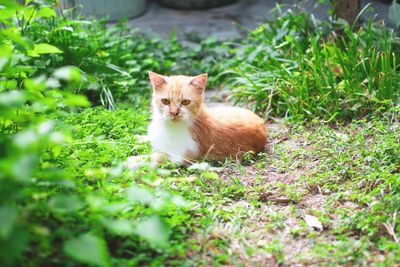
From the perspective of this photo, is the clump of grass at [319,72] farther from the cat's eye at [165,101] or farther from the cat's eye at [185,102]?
the cat's eye at [165,101]

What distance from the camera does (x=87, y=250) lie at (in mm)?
2117

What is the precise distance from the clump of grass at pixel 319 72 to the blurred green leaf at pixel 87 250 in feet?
9.97

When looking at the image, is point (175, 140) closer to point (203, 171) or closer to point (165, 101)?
point (165, 101)

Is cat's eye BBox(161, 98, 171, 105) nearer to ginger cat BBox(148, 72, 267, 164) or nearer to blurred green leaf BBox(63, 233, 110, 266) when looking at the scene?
ginger cat BBox(148, 72, 267, 164)

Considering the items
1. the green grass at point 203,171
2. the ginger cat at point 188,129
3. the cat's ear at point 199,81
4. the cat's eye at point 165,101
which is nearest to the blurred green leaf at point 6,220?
the green grass at point 203,171

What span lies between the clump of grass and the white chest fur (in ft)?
4.05

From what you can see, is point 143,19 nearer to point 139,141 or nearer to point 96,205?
point 139,141

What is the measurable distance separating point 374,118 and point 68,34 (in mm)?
2977

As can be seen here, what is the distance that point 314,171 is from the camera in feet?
13.0

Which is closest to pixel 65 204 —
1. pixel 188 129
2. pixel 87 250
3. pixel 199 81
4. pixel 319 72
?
pixel 87 250

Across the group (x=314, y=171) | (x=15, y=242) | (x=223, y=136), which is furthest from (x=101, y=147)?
(x=15, y=242)

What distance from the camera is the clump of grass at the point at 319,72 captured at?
483 centimetres

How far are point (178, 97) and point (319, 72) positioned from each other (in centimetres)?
151

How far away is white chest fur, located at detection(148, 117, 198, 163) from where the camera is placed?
13.8 feet
